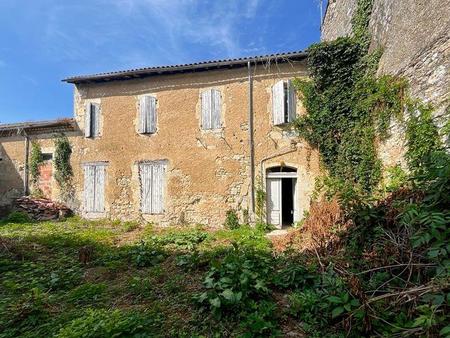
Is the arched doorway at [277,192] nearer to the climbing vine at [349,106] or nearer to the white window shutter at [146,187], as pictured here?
the climbing vine at [349,106]

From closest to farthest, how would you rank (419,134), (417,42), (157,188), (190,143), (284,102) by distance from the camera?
(419,134) → (417,42) → (284,102) → (190,143) → (157,188)

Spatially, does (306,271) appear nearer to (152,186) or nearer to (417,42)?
(417,42)

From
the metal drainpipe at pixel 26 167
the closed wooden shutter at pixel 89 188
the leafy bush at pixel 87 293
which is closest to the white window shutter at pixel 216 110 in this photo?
the closed wooden shutter at pixel 89 188

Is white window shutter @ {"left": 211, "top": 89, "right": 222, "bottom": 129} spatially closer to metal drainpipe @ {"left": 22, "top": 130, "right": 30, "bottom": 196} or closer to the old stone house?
the old stone house

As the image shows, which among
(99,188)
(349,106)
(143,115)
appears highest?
(143,115)

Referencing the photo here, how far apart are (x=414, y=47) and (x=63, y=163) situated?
39.3ft

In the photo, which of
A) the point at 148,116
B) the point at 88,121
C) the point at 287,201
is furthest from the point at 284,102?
the point at 88,121

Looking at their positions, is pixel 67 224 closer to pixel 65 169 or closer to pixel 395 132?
pixel 65 169

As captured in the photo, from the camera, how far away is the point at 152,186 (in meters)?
9.60

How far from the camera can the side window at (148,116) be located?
31.8 ft

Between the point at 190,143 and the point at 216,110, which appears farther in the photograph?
the point at 190,143

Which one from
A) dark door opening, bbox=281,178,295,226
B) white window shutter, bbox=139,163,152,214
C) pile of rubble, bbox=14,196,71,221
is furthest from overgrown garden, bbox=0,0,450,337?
pile of rubble, bbox=14,196,71,221

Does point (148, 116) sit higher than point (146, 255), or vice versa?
point (148, 116)

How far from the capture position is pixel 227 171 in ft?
29.6
